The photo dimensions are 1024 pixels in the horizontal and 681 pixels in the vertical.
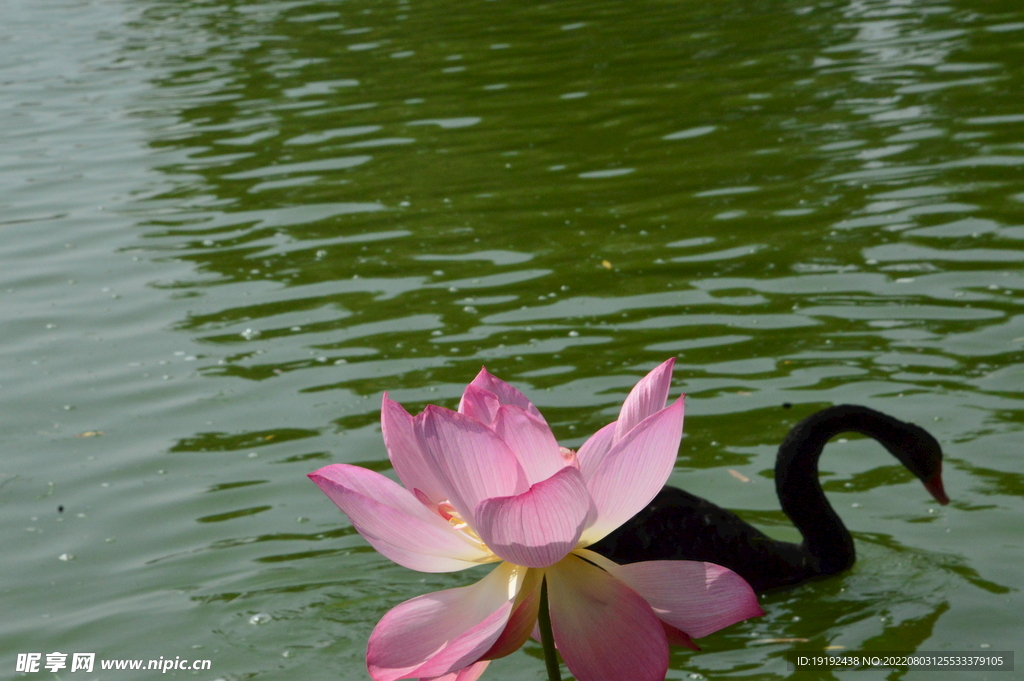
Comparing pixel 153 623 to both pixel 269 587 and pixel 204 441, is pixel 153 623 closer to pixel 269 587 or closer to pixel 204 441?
pixel 269 587

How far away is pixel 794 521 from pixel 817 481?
6.0 inches

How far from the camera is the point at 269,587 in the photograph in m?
3.96

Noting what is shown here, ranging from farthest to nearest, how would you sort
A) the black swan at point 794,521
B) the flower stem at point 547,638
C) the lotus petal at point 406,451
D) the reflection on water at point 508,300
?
the reflection on water at point 508,300 < the black swan at point 794,521 < the lotus petal at point 406,451 < the flower stem at point 547,638

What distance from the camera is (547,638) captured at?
1195 mm

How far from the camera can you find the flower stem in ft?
3.78

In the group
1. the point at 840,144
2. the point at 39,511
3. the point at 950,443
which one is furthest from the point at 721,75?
the point at 39,511

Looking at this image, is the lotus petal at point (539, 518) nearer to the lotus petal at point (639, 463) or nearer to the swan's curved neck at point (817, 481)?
the lotus petal at point (639, 463)

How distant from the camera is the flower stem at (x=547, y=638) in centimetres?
115

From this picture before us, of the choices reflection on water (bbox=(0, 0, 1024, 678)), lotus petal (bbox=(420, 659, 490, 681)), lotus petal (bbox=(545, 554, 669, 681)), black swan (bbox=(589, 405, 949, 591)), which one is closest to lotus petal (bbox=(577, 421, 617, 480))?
lotus petal (bbox=(545, 554, 669, 681))

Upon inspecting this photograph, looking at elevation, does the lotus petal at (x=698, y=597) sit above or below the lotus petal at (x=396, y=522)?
below

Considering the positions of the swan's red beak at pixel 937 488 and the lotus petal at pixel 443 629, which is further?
the swan's red beak at pixel 937 488

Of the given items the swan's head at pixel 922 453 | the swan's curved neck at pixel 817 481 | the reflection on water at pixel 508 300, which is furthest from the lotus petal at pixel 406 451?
the swan's head at pixel 922 453

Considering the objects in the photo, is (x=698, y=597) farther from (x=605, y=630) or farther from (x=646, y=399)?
(x=646, y=399)

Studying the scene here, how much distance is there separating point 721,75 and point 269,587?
313 inches
